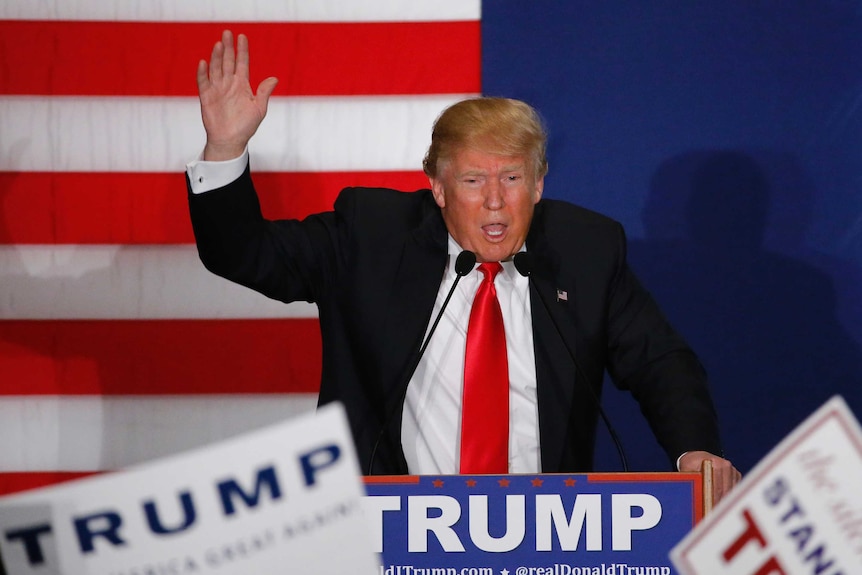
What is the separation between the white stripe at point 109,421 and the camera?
236 cm

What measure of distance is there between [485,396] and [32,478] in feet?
3.92

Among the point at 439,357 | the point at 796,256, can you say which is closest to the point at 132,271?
the point at 439,357

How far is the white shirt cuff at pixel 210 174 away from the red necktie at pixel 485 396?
392 mm

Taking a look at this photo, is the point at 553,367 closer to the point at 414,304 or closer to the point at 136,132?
the point at 414,304

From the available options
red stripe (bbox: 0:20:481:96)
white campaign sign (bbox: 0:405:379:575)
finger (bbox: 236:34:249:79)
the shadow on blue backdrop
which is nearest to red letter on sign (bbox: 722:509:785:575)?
white campaign sign (bbox: 0:405:379:575)

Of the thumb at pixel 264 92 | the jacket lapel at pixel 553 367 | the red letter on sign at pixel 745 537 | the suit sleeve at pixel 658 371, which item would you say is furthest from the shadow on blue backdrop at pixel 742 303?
the red letter on sign at pixel 745 537

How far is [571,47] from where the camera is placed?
233cm

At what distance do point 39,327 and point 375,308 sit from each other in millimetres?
935

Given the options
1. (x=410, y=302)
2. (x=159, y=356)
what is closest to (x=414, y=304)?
(x=410, y=302)

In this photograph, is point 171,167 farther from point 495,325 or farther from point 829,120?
point 829,120

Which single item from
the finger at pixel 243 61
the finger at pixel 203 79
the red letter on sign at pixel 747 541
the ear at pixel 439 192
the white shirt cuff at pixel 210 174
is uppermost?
the finger at pixel 243 61

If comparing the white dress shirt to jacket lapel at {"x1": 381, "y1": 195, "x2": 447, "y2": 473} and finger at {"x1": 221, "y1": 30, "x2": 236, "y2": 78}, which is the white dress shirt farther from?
finger at {"x1": 221, "y1": 30, "x2": 236, "y2": 78}

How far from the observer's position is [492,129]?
5.49 ft

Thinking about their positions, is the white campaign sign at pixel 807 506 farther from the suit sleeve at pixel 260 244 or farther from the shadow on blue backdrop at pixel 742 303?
the shadow on blue backdrop at pixel 742 303
